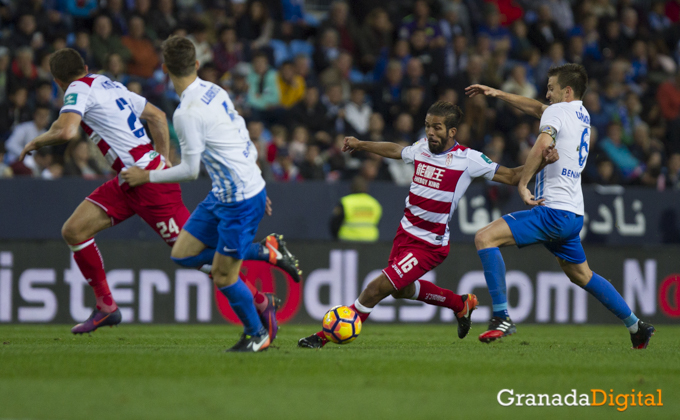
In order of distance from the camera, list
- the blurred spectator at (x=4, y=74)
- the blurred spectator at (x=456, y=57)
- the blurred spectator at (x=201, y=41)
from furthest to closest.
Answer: the blurred spectator at (x=456, y=57)
the blurred spectator at (x=201, y=41)
the blurred spectator at (x=4, y=74)

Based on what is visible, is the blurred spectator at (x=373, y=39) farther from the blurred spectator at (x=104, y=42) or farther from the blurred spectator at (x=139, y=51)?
the blurred spectator at (x=104, y=42)

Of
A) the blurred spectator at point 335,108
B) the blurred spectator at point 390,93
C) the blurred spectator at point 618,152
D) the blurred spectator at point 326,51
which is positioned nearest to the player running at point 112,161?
the blurred spectator at point 335,108

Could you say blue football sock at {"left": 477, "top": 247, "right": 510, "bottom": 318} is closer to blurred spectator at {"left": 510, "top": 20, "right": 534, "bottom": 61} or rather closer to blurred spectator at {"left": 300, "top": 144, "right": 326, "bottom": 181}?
blurred spectator at {"left": 300, "top": 144, "right": 326, "bottom": 181}

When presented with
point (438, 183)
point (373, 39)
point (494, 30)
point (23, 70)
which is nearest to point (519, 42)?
point (494, 30)

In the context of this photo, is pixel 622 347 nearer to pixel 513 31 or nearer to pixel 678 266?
pixel 678 266

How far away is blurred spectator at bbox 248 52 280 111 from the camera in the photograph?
47.5 feet

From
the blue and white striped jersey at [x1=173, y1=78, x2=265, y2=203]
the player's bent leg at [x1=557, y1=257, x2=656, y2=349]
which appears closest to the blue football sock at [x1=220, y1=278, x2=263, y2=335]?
the blue and white striped jersey at [x1=173, y1=78, x2=265, y2=203]

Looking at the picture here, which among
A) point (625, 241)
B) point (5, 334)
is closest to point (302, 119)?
point (625, 241)

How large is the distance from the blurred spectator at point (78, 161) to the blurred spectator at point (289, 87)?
12.1 feet

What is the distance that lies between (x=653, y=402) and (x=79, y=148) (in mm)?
9387

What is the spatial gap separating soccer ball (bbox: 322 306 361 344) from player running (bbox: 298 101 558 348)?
0.15 meters

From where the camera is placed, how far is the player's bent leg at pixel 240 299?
6.07 meters

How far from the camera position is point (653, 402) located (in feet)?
15.8

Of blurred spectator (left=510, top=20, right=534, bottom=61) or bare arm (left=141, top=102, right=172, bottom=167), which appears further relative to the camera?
blurred spectator (left=510, top=20, right=534, bottom=61)
